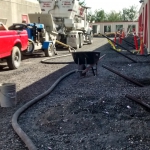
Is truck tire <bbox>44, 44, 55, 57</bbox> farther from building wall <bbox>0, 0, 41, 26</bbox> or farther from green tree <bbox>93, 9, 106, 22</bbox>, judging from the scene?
green tree <bbox>93, 9, 106, 22</bbox>

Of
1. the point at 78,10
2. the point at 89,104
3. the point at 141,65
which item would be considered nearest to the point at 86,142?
the point at 89,104

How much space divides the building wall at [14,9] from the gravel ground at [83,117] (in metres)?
17.6

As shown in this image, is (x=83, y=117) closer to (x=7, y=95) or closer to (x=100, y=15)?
(x=7, y=95)

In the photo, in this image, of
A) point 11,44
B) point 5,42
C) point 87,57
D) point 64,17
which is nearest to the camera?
point 87,57

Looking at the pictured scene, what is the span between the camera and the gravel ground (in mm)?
4750

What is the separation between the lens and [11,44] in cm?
1149

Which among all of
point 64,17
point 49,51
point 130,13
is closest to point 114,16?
point 130,13

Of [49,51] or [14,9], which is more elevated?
[14,9]

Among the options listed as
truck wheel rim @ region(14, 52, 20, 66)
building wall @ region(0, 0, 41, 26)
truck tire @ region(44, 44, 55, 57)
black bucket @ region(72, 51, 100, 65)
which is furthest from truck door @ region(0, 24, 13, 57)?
building wall @ region(0, 0, 41, 26)

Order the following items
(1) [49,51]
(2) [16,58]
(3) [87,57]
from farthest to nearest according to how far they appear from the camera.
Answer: (1) [49,51] → (2) [16,58] → (3) [87,57]

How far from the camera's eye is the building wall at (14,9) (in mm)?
25828

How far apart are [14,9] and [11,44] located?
17788 mm

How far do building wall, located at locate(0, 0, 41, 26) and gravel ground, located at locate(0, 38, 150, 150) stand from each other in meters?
17.6

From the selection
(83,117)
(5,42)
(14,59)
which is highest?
(5,42)
